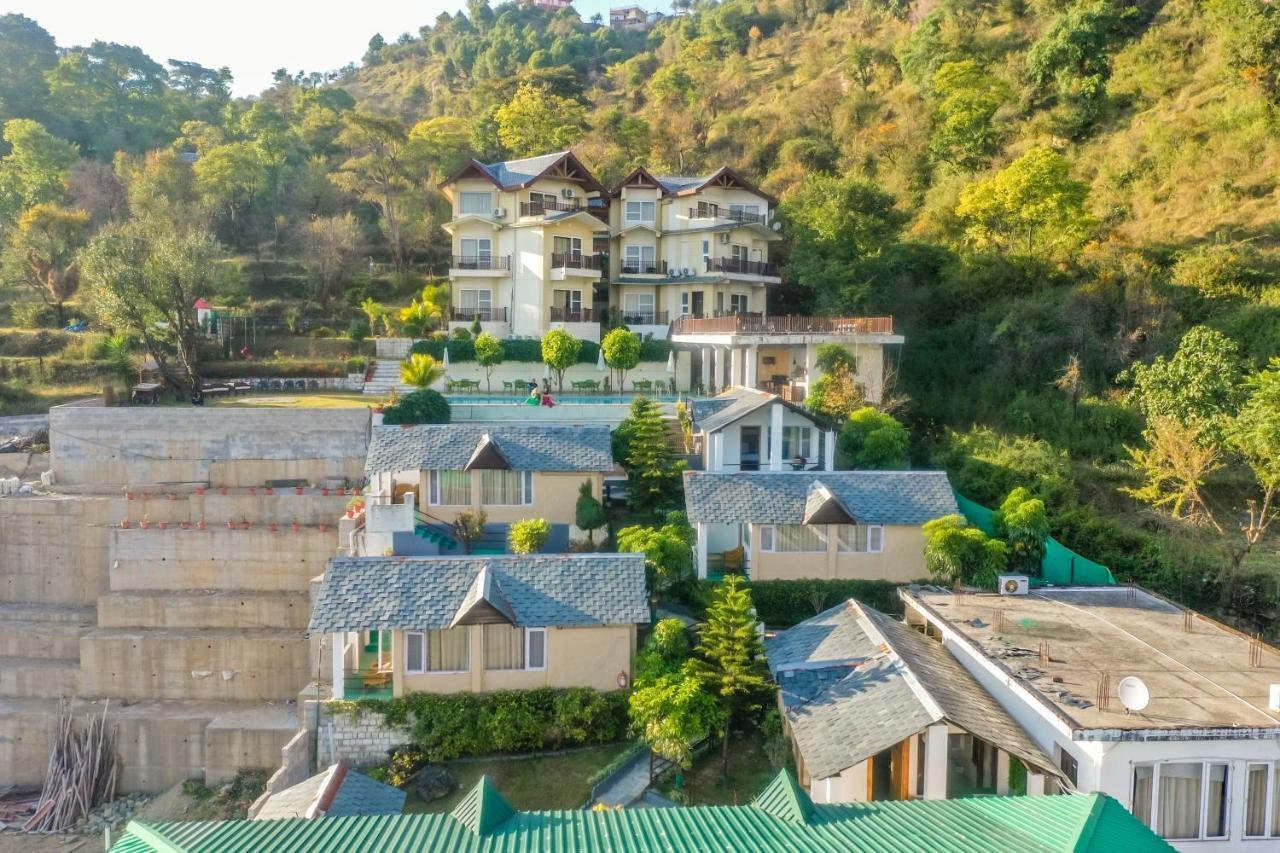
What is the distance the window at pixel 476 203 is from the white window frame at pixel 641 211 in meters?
6.66

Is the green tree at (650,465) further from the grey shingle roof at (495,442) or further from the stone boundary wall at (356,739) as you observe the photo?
the stone boundary wall at (356,739)

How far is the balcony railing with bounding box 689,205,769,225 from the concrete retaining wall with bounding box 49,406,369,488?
65.8ft

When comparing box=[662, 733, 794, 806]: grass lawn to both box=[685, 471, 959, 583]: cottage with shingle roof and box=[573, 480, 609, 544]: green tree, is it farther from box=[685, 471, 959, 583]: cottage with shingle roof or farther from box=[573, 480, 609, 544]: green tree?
box=[573, 480, 609, 544]: green tree

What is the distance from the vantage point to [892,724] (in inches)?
514

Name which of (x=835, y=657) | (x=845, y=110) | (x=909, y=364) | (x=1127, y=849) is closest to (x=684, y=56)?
(x=845, y=110)

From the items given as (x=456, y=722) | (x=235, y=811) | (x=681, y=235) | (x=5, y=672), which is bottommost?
(x=235, y=811)

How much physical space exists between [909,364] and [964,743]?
73.2 feet

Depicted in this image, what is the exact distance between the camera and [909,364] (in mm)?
35094

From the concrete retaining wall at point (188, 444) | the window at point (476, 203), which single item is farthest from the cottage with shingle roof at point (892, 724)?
the window at point (476, 203)

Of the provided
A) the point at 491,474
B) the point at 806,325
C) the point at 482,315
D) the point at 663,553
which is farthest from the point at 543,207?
the point at 663,553

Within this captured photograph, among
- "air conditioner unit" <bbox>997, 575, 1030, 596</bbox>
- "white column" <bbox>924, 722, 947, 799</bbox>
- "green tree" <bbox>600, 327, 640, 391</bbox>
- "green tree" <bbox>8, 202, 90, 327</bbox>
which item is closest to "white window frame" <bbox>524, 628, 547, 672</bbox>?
"white column" <bbox>924, 722, 947, 799</bbox>

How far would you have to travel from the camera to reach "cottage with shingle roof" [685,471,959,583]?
69.9 ft

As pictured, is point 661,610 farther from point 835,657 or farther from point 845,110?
point 845,110

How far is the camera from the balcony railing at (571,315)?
134 ft
